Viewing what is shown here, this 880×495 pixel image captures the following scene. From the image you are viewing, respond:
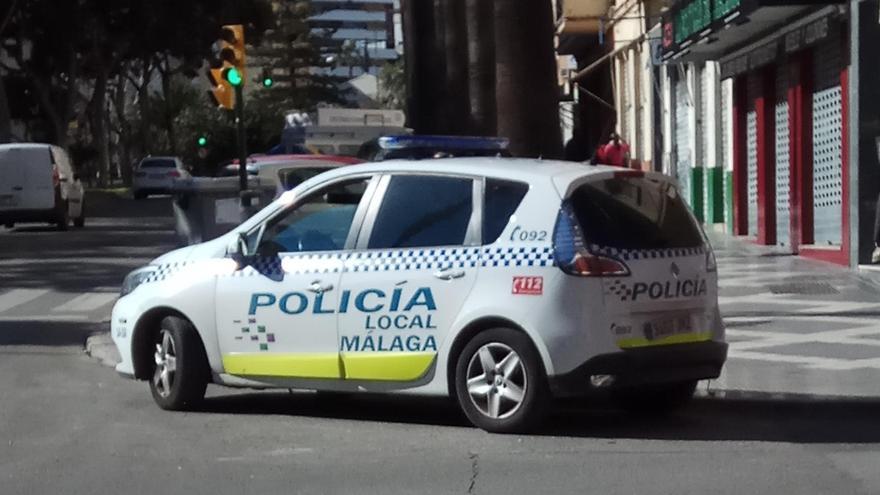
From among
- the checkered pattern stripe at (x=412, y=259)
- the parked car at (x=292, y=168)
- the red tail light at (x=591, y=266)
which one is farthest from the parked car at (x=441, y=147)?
the parked car at (x=292, y=168)

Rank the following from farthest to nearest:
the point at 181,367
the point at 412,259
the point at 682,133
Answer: the point at 682,133
the point at 181,367
the point at 412,259

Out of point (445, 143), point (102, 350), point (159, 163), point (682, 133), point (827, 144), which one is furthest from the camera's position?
point (159, 163)

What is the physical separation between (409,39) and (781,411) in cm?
866

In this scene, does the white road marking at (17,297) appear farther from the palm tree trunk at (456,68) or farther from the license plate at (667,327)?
the license plate at (667,327)

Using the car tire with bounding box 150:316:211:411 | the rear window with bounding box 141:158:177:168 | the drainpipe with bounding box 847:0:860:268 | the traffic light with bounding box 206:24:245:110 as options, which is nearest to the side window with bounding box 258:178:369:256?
the car tire with bounding box 150:316:211:411

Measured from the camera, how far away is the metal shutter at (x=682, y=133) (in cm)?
3434

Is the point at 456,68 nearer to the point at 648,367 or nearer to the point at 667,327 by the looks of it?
the point at 667,327

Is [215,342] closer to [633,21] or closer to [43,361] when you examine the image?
[43,361]

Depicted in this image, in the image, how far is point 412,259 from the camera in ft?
33.3

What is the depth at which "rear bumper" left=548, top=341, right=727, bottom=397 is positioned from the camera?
9.57 metres

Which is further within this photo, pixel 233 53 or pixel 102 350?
pixel 233 53

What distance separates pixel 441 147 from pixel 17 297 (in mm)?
8241

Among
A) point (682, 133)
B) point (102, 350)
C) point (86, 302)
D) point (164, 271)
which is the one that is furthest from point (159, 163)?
point (164, 271)

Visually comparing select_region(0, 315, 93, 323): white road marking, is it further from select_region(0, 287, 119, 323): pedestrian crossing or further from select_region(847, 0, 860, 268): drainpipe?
select_region(847, 0, 860, 268): drainpipe
